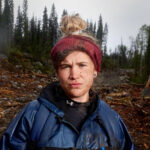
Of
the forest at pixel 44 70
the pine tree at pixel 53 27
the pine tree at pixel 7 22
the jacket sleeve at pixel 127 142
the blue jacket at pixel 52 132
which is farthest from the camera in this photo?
the pine tree at pixel 53 27

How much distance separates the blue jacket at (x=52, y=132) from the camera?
1708mm

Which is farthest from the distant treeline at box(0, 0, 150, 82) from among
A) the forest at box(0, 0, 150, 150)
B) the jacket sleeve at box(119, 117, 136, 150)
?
the jacket sleeve at box(119, 117, 136, 150)

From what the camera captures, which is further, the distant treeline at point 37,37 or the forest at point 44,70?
the distant treeline at point 37,37

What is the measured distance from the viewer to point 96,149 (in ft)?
5.89

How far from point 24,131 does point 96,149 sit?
735 millimetres

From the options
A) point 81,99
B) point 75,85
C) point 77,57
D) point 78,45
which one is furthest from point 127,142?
point 78,45

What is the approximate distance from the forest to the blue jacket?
40.3 inches

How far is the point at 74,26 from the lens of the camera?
2117 mm

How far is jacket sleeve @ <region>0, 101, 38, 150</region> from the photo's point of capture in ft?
5.71

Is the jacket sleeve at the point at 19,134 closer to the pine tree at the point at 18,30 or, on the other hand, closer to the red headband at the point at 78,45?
the red headband at the point at 78,45

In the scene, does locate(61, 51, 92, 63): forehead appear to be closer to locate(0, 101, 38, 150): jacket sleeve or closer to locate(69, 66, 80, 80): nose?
locate(69, 66, 80, 80): nose

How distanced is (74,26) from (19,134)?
1321 mm

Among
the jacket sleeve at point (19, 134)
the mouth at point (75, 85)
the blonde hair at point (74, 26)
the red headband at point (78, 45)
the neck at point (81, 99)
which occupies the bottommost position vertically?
the jacket sleeve at point (19, 134)

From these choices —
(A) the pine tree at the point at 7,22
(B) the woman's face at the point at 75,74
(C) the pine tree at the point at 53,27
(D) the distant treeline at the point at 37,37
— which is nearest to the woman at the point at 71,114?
(B) the woman's face at the point at 75,74
